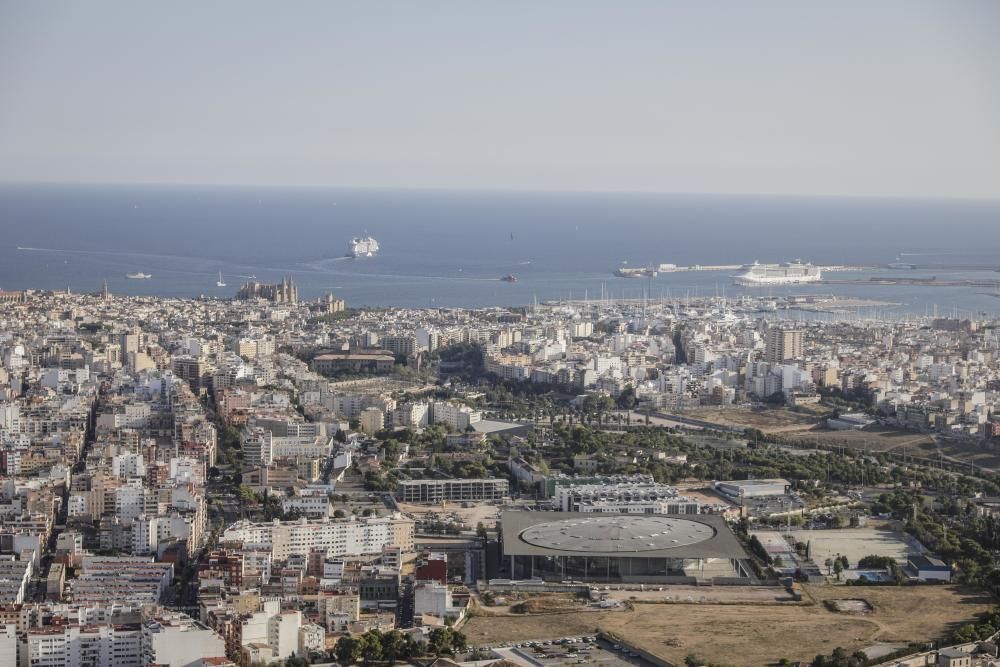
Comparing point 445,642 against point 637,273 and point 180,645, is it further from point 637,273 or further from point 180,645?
point 637,273

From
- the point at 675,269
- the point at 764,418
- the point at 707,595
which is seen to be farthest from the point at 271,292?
the point at 707,595

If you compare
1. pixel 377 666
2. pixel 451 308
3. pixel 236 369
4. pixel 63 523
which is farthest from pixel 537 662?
pixel 451 308

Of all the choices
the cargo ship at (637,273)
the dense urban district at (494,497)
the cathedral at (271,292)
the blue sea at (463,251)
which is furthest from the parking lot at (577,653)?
the cargo ship at (637,273)

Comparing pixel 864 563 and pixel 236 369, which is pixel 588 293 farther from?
pixel 864 563

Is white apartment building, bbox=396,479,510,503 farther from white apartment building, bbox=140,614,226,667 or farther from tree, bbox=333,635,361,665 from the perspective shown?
white apartment building, bbox=140,614,226,667

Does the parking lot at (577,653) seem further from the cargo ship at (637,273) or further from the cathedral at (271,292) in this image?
the cargo ship at (637,273)
